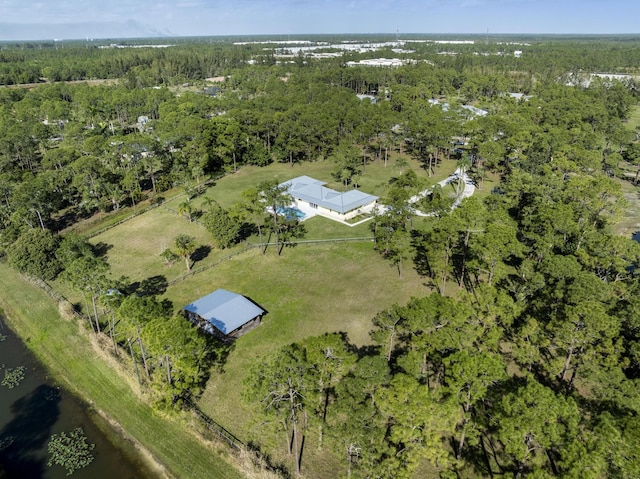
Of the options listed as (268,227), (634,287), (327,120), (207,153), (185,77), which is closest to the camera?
(634,287)

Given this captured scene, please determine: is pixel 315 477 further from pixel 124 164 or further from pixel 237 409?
pixel 124 164

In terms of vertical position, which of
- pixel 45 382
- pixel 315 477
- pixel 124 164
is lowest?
pixel 45 382

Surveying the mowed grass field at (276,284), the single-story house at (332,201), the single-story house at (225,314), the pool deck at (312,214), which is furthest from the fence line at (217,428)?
the single-story house at (332,201)

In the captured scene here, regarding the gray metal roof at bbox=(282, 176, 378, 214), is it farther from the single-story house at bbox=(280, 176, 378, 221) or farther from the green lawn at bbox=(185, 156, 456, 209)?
the green lawn at bbox=(185, 156, 456, 209)

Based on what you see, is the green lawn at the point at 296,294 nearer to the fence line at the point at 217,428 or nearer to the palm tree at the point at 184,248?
the fence line at the point at 217,428

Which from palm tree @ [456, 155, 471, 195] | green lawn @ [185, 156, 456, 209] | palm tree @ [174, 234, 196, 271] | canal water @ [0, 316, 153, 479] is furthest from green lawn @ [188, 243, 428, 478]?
palm tree @ [456, 155, 471, 195]

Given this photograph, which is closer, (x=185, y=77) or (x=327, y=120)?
(x=327, y=120)

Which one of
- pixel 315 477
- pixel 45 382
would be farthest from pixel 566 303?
pixel 45 382
